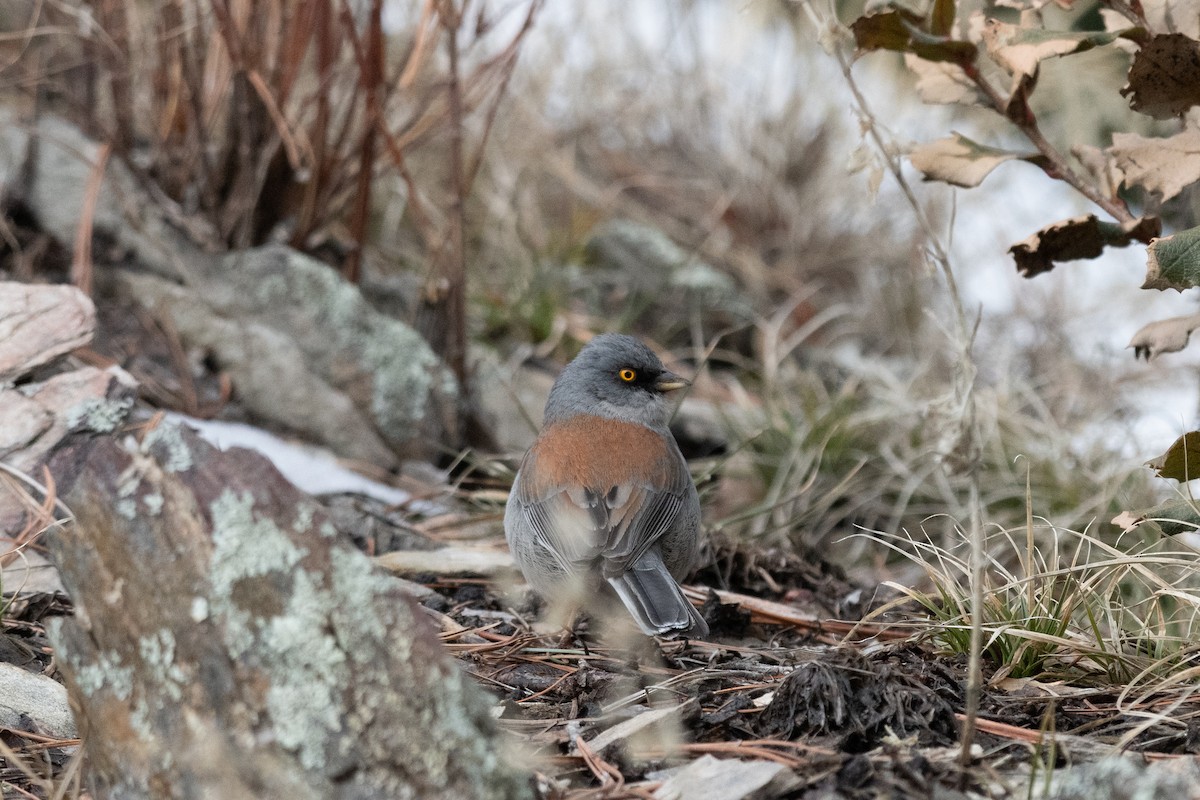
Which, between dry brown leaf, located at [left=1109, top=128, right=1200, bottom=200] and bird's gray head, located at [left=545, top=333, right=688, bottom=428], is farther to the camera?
bird's gray head, located at [left=545, top=333, right=688, bottom=428]

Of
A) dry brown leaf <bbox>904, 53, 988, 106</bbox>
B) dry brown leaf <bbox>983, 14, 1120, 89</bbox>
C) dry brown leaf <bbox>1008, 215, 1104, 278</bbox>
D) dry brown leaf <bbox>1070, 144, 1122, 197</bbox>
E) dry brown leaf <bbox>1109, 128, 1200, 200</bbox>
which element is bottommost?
dry brown leaf <bbox>1008, 215, 1104, 278</bbox>

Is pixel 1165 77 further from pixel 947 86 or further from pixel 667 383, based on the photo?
pixel 667 383

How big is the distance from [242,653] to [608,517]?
1667mm

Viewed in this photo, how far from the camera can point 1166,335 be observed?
115 inches

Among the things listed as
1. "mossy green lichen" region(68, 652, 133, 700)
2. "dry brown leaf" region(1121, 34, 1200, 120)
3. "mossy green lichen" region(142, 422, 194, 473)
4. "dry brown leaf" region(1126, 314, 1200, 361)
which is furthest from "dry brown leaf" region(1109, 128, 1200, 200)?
"mossy green lichen" region(68, 652, 133, 700)

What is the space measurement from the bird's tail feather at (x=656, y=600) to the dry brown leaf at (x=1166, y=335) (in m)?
1.38

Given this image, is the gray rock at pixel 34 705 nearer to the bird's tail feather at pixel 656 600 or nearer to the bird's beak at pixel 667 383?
the bird's tail feather at pixel 656 600

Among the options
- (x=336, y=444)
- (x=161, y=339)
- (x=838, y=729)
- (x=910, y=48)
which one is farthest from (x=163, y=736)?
(x=161, y=339)

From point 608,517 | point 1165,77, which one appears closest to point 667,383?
point 608,517

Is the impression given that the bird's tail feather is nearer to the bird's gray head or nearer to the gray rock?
the bird's gray head

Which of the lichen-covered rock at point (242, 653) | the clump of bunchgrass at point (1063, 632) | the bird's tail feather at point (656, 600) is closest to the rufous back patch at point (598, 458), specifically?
the bird's tail feather at point (656, 600)

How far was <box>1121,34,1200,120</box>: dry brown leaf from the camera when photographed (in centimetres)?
276

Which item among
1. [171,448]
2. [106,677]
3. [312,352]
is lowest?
[312,352]

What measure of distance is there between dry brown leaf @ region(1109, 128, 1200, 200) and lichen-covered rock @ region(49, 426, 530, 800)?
212cm
